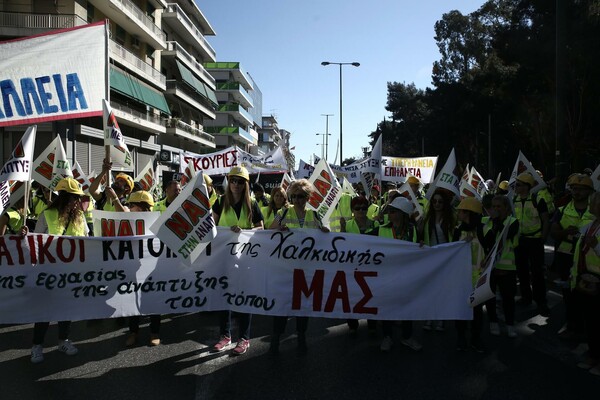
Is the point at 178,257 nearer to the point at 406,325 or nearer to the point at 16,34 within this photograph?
the point at 406,325

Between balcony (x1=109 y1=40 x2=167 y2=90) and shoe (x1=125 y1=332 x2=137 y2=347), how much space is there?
82.6 ft

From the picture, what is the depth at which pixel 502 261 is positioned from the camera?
5.80 metres

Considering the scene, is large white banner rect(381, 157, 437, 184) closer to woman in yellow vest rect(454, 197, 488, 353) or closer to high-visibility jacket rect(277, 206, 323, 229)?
woman in yellow vest rect(454, 197, 488, 353)

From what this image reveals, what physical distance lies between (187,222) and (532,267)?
188 inches

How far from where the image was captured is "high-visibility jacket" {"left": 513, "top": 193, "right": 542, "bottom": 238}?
7.17 meters

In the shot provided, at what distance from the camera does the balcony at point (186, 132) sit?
41.3 metres

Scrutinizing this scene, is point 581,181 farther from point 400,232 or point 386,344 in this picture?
point 386,344

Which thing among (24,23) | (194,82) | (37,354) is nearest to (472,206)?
(37,354)

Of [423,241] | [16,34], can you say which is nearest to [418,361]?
[423,241]

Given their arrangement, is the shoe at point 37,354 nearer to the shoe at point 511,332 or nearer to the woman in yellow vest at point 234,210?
the woman in yellow vest at point 234,210

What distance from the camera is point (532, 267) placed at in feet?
23.2

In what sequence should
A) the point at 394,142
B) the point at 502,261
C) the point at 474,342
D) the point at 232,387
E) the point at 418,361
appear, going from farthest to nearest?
the point at 394,142, the point at 502,261, the point at 474,342, the point at 418,361, the point at 232,387

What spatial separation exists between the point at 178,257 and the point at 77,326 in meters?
1.96

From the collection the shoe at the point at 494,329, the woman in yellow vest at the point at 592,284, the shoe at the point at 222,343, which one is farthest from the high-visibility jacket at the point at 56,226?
the woman in yellow vest at the point at 592,284
